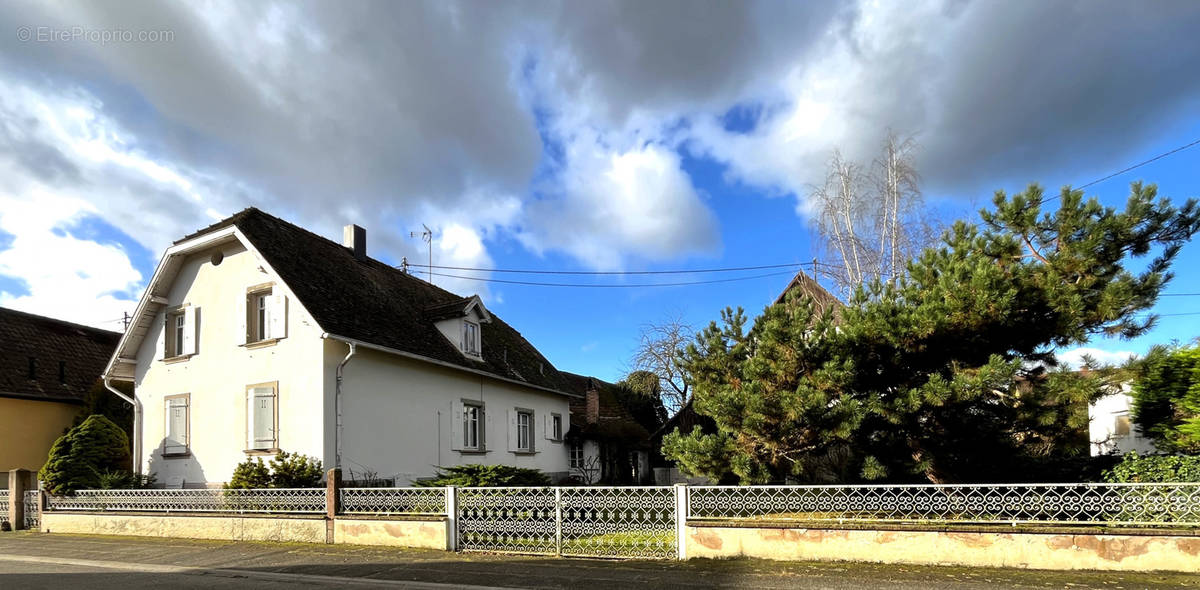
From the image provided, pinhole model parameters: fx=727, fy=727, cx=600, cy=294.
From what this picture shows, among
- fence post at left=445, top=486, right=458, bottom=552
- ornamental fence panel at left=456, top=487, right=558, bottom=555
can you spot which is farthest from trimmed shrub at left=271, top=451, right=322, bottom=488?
ornamental fence panel at left=456, top=487, right=558, bottom=555

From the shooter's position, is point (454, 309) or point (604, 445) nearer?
point (454, 309)

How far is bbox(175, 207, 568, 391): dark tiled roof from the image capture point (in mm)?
17073

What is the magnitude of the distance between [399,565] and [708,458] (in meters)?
4.95

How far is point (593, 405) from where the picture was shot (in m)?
29.3

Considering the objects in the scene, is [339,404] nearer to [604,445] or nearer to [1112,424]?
[604,445]

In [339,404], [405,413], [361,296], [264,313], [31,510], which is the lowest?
[31,510]

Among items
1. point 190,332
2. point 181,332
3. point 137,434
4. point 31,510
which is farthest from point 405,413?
point 31,510

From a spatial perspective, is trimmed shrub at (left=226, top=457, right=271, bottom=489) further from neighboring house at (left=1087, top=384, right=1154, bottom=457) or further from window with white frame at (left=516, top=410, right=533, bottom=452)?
neighboring house at (left=1087, top=384, right=1154, bottom=457)

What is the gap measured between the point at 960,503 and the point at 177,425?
17981 mm

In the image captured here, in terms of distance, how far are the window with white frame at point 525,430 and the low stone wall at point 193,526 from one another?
10.2 metres

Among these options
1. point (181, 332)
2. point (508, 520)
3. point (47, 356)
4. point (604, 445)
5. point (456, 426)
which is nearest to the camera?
point (508, 520)

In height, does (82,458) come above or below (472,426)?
below

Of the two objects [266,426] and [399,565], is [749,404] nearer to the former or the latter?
[399,565]

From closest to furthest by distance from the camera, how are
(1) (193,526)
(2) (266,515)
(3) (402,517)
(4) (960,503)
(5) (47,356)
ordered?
(4) (960,503) → (3) (402,517) → (2) (266,515) → (1) (193,526) → (5) (47,356)
